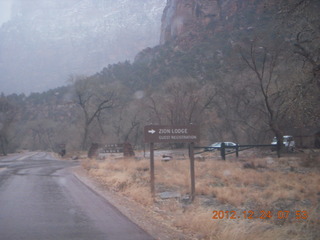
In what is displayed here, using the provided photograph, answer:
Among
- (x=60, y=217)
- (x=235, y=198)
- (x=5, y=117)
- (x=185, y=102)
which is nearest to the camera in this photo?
(x=60, y=217)

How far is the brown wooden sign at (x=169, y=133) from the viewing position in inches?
420

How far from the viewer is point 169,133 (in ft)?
35.8

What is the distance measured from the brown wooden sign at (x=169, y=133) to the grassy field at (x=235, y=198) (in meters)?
1.82

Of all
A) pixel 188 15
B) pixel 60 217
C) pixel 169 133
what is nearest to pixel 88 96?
pixel 169 133

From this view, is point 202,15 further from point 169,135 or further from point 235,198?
point 235,198

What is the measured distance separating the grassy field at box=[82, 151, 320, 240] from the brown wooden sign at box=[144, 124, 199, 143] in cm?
182

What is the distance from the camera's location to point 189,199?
10945 mm

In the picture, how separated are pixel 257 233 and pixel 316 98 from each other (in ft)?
27.4

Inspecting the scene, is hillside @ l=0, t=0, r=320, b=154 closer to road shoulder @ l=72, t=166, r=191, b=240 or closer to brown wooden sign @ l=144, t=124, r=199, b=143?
brown wooden sign @ l=144, t=124, r=199, b=143

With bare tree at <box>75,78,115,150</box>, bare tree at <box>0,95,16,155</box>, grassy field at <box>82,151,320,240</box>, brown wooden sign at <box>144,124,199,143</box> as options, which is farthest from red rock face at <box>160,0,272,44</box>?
brown wooden sign at <box>144,124,199,143</box>

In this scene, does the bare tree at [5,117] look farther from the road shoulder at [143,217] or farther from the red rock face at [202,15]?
the road shoulder at [143,217]

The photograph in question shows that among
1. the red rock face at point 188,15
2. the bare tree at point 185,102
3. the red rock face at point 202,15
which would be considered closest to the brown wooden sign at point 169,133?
the bare tree at point 185,102

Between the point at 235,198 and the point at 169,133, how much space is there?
2.83 m

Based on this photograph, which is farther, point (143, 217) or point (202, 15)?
point (202, 15)
